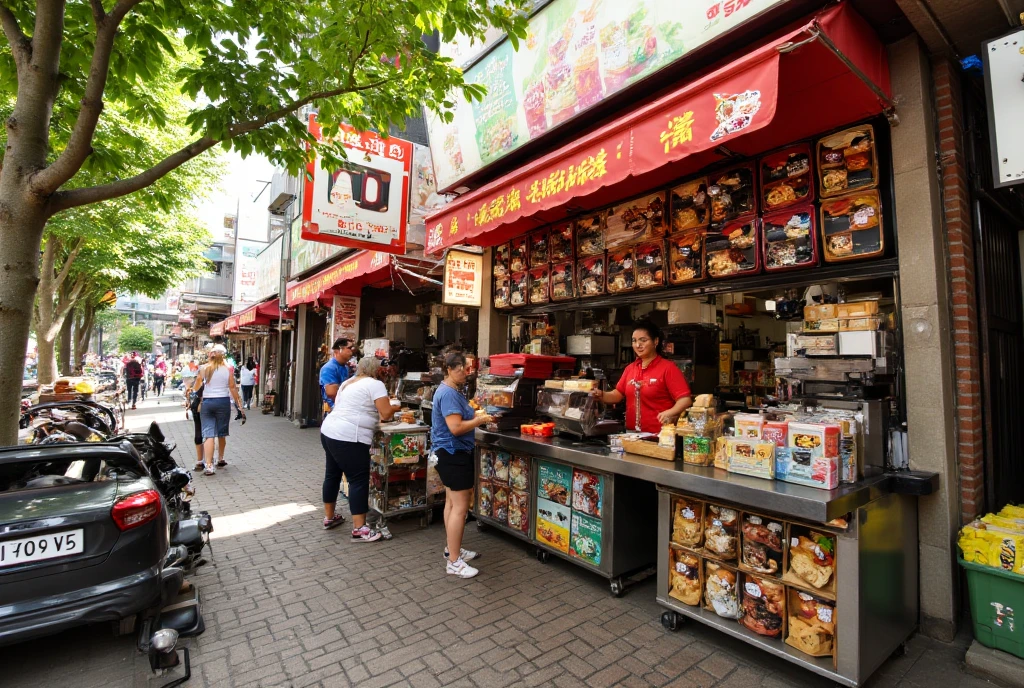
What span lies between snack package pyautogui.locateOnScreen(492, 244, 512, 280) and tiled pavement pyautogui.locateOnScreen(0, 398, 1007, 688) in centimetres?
373

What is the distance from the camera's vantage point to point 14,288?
133 inches

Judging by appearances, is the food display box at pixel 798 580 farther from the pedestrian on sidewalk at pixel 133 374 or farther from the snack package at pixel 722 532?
the pedestrian on sidewalk at pixel 133 374

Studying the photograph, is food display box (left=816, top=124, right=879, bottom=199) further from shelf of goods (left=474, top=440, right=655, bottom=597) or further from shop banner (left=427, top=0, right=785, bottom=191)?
shelf of goods (left=474, top=440, right=655, bottom=597)

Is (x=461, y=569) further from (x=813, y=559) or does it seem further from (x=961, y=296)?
(x=961, y=296)

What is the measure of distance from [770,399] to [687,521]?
1.67 m

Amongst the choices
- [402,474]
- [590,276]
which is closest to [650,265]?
[590,276]

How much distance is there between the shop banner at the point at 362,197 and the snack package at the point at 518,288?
2039 millimetres

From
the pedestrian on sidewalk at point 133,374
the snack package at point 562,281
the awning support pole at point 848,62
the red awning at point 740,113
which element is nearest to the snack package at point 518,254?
the snack package at point 562,281

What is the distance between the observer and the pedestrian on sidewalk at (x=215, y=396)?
7.52 m

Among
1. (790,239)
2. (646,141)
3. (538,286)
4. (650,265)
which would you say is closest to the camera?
(646,141)

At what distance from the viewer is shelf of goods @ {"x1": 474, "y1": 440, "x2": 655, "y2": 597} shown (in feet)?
12.3

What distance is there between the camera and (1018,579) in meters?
2.65

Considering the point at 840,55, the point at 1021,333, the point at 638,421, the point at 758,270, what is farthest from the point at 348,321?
the point at 1021,333

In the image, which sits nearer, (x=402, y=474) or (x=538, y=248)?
(x=402, y=474)
